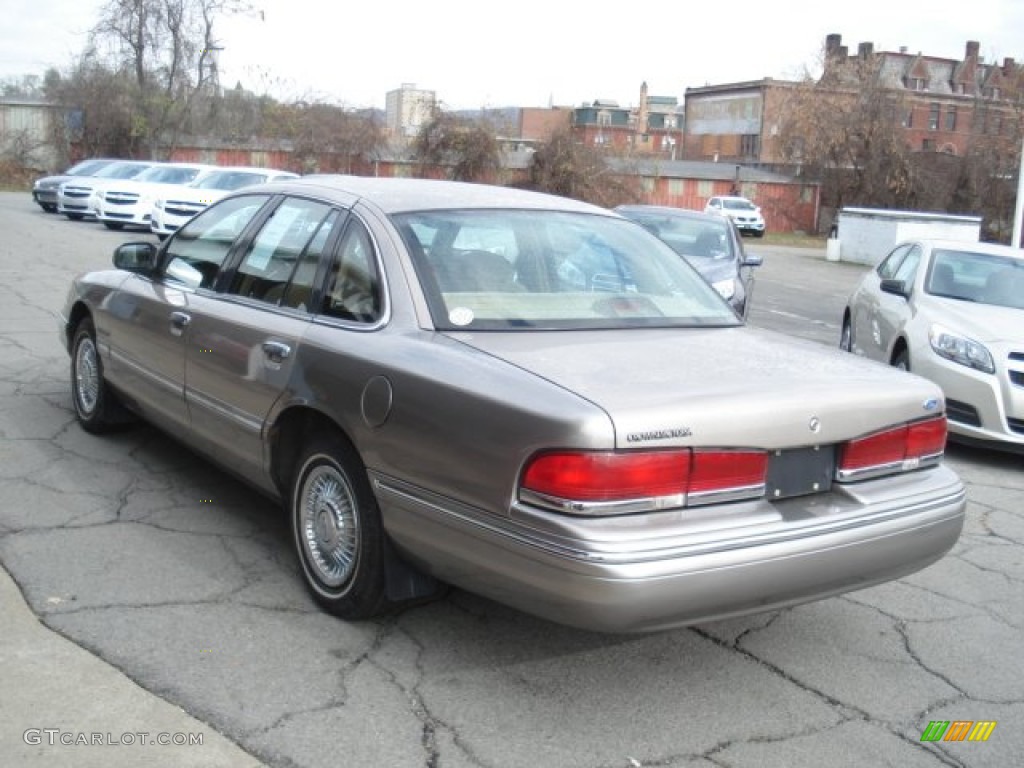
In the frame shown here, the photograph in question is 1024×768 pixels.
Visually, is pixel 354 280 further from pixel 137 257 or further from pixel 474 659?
pixel 137 257

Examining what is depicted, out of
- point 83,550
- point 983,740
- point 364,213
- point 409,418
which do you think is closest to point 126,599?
point 83,550

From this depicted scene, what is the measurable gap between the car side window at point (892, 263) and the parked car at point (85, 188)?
2006 centimetres

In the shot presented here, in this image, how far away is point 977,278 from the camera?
8.71 meters

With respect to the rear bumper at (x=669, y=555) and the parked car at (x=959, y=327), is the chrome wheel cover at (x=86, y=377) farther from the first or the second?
the parked car at (x=959, y=327)

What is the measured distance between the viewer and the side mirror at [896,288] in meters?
8.53

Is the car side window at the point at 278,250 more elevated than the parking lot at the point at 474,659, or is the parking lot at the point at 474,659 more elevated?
the car side window at the point at 278,250

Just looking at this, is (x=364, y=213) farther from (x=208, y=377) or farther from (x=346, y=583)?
(x=346, y=583)

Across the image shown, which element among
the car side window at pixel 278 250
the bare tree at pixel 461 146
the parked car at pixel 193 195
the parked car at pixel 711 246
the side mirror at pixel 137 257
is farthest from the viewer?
the bare tree at pixel 461 146

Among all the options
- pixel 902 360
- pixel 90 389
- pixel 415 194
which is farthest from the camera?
pixel 902 360

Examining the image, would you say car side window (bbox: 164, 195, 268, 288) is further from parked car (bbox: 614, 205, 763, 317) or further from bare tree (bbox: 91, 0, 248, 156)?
bare tree (bbox: 91, 0, 248, 156)

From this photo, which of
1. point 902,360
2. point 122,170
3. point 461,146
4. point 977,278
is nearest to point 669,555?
point 902,360

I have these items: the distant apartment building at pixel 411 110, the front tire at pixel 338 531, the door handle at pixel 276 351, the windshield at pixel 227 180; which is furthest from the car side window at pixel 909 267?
the distant apartment building at pixel 411 110

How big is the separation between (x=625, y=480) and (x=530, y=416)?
13.1 inches

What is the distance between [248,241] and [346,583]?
71.4 inches
